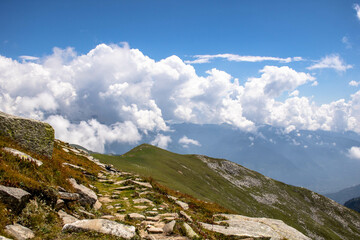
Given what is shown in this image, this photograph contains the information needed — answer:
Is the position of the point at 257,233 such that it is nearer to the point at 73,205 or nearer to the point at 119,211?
the point at 119,211

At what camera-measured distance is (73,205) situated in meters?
10.5

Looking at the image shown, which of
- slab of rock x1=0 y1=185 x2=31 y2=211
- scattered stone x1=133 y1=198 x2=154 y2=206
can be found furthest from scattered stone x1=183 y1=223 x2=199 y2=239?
slab of rock x1=0 y1=185 x2=31 y2=211

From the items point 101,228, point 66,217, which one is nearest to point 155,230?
point 101,228

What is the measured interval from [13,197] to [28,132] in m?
7.58

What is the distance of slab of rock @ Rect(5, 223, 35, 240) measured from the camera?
6.41m

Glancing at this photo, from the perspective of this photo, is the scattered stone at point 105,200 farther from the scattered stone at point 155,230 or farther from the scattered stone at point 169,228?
Answer: the scattered stone at point 169,228

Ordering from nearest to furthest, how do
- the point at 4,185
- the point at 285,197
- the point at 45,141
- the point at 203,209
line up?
the point at 4,185, the point at 45,141, the point at 203,209, the point at 285,197

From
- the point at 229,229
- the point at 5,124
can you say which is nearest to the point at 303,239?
the point at 229,229

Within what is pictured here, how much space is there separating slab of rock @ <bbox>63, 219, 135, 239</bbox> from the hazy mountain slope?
3290 inches

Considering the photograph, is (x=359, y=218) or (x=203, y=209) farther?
(x=359, y=218)

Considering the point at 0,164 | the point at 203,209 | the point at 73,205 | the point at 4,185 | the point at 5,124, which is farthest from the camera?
the point at 203,209

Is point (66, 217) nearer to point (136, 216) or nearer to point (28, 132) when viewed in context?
point (136, 216)

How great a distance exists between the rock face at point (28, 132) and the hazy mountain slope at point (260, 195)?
77318mm

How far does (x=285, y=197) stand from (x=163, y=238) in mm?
156930
